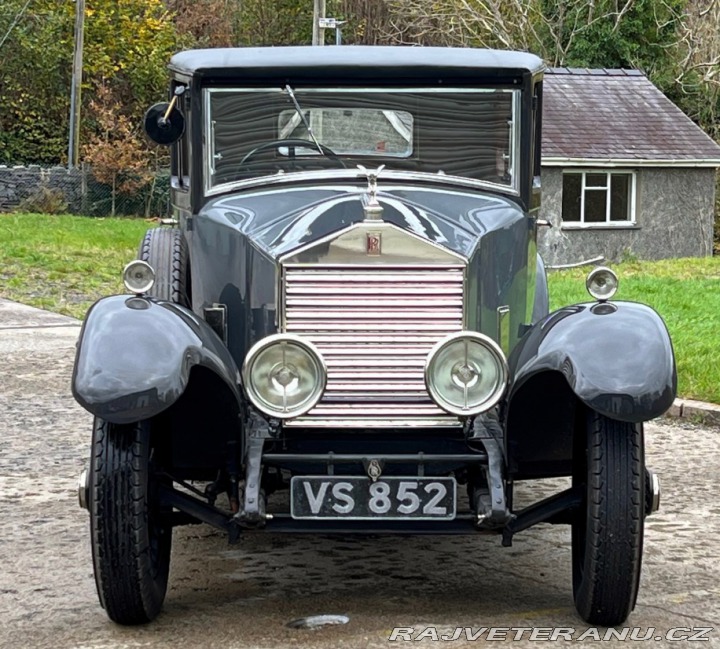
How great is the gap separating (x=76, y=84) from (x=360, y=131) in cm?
2864

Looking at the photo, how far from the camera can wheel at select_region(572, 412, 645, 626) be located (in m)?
4.46

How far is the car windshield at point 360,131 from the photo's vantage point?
5680mm

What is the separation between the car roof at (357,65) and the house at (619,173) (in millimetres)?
21513

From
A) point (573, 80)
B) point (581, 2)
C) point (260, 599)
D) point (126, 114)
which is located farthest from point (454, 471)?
point (126, 114)

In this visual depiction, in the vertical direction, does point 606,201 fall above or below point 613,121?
below

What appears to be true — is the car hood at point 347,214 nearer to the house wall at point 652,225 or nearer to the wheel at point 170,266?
the wheel at point 170,266

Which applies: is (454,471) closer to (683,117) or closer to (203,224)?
(203,224)

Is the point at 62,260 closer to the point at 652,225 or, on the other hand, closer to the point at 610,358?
the point at 652,225

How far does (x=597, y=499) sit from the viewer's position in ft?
14.7

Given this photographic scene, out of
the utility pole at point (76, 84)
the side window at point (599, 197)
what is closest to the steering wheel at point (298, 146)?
the side window at point (599, 197)

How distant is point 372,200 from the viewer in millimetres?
4973

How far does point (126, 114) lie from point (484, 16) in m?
10.0

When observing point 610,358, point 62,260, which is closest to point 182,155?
point 610,358

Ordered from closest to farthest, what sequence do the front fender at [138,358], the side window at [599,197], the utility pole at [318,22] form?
the front fender at [138,358]
the side window at [599,197]
the utility pole at [318,22]
